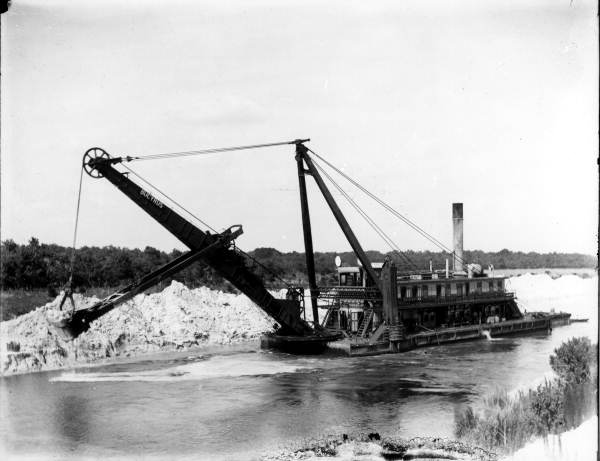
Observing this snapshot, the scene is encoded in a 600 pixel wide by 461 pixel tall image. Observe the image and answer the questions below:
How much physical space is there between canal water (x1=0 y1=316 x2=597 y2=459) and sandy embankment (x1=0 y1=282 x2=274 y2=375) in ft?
5.00

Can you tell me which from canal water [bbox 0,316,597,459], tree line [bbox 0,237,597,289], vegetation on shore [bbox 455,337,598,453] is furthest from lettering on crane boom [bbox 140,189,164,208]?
vegetation on shore [bbox 455,337,598,453]

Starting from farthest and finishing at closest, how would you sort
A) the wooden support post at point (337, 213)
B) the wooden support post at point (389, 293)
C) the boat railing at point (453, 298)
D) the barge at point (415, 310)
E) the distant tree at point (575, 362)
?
the boat railing at point (453, 298) → the barge at point (415, 310) → the wooden support post at point (389, 293) → the wooden support post at point (337, 213) → the distant tree at point (575, 362)

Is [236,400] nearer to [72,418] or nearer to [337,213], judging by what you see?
[72,418]

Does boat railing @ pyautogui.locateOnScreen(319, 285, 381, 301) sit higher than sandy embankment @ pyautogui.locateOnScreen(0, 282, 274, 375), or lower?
higher

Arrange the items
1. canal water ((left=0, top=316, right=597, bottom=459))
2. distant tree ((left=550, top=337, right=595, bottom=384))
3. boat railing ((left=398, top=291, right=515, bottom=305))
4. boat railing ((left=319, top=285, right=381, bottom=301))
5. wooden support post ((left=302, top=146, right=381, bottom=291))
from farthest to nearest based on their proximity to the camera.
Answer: boat railing ((left=398, top=291, right=515, bottom=305)) < boat railing ((left=319, top=285, right=381, bottom=301)) < wooden support post ((left=302, top=146, right=381, bottom=291)) < distant tree ((left=550, top=337, right=595, bottom=384)) < canal water ((left=0, top=316, right=597, bottom=459))

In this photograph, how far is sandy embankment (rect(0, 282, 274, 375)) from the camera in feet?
74.4

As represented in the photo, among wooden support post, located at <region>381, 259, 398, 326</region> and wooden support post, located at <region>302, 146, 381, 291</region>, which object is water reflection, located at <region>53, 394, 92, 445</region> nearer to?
wooden support post, located at <region>302, 146, 381, 291</region>

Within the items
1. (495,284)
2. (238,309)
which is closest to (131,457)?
(238,309)

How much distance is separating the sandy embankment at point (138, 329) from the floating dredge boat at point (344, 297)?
309 centimetres

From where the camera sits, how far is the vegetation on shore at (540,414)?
12844mm

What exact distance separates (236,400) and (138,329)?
11.1 m

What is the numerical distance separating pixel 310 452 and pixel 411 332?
17.4 metres

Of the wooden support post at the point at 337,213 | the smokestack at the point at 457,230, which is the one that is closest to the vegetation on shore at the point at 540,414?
the wooden support post at the point at 337,213

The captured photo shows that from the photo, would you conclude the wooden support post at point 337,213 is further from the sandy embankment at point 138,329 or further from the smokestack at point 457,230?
the smokestack at point 457,230
